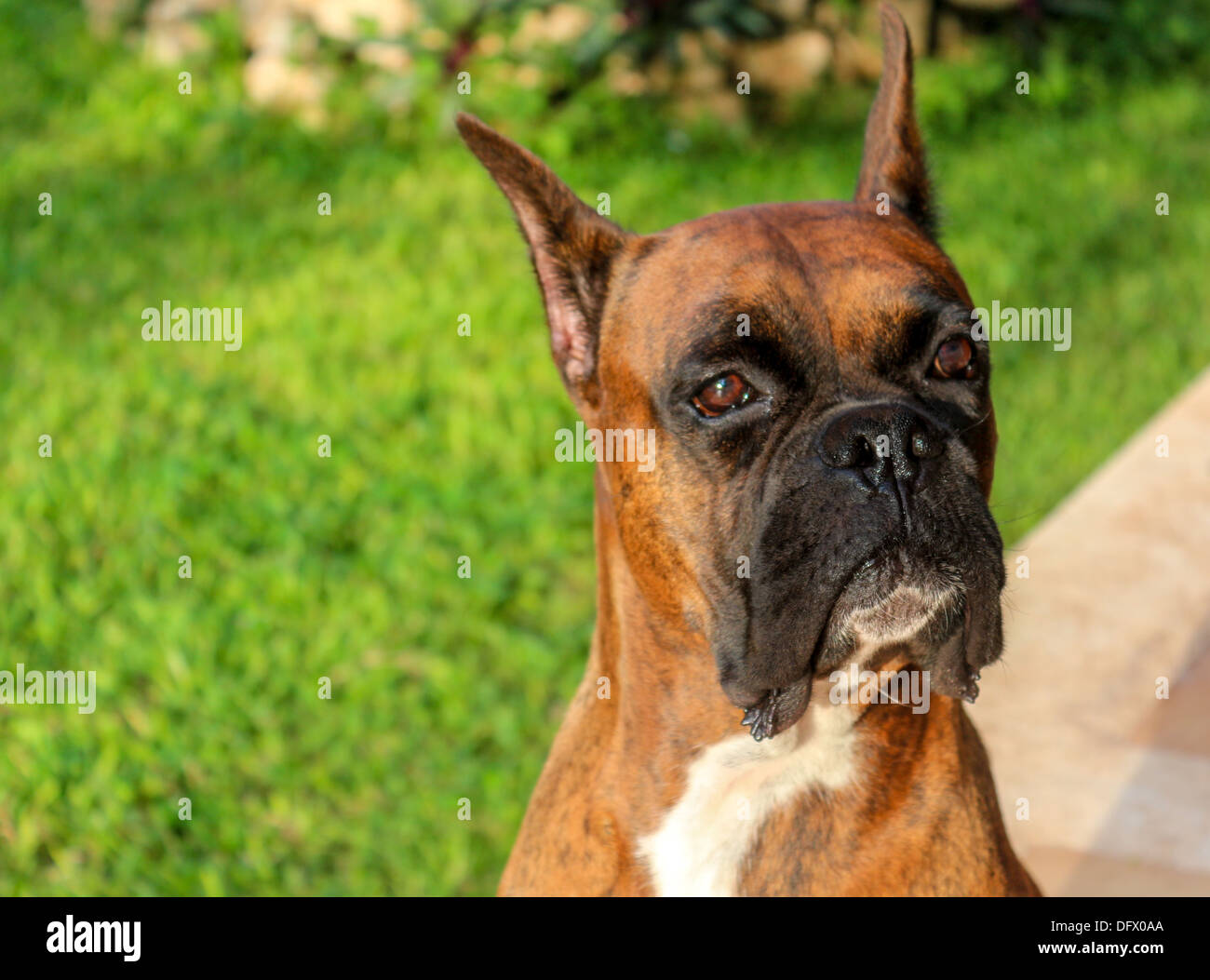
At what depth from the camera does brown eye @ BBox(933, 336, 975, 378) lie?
2.89 meters

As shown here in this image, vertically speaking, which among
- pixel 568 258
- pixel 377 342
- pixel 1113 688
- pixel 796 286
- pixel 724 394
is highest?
pixel 377 342

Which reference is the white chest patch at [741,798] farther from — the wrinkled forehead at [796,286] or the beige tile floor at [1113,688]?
the beige tile floor at [1113,688]

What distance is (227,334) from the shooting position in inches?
290

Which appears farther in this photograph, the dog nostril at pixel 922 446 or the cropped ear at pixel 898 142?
the cropped ear at pixel 898 142

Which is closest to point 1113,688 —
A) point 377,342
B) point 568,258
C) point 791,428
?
point 791,428

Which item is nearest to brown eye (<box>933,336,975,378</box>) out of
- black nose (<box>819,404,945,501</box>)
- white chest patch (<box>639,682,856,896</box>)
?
black nose (<box>819,404,945,501</box>)

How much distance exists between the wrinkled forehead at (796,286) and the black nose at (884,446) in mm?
274

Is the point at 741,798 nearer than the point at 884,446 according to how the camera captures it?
No

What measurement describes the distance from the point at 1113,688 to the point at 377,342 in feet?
13.3

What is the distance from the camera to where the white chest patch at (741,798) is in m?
2.90

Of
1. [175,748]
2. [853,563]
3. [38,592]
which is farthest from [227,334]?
[853,563]

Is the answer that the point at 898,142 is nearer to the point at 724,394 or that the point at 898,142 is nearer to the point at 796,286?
the point at 796,286

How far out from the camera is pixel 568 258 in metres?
3.14

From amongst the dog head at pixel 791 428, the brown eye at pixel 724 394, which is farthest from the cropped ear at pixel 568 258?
the brown eye at pixel 724 394
